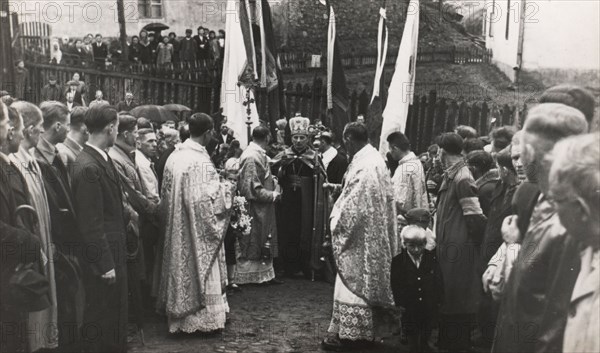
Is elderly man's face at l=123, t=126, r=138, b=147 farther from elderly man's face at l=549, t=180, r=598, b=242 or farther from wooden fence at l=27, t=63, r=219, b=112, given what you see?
wooden fence at l=27, t=63, r=219, b=112

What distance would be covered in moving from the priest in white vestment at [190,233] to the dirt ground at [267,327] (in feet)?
0.56

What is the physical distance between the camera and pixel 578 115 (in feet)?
9.69

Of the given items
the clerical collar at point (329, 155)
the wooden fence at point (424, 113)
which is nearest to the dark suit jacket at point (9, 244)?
the clerical collar at point (329, 155)

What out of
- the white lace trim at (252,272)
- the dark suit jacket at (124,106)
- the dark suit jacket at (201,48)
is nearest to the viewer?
the white lace trim at (252,272)

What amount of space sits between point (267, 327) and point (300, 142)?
2.46 meters

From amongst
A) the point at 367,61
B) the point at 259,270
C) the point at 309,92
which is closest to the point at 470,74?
the point at 309,92

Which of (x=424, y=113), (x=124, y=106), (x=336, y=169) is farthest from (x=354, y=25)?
(x=336, y=169)

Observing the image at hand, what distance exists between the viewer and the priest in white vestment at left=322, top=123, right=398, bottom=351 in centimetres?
530

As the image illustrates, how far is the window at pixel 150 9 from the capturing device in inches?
823

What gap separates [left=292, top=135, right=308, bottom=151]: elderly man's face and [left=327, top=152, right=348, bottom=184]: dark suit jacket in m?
0.37

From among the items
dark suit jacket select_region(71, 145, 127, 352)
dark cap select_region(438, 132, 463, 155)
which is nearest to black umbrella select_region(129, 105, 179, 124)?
dark suit jacket select_region(71, 145, 127, 352)

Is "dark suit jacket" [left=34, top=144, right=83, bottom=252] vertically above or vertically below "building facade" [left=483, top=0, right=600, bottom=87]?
below

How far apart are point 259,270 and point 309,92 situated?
205 inches

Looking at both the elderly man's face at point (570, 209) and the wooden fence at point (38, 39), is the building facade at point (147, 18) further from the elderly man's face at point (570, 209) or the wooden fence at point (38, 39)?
the elderly man's face at point (570, 209)
